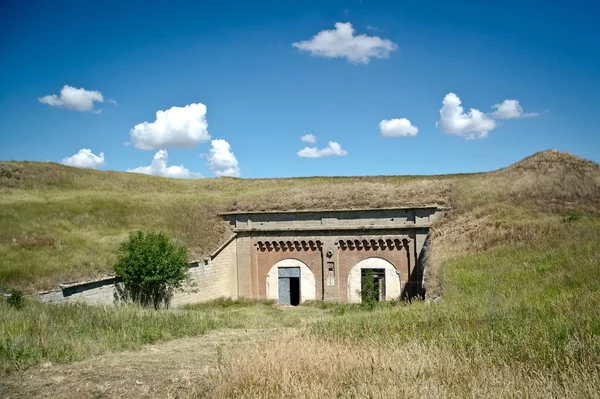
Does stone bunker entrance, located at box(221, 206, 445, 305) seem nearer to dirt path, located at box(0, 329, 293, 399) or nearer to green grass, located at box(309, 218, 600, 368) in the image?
green grass, located at box(309, 218, 600, 368)

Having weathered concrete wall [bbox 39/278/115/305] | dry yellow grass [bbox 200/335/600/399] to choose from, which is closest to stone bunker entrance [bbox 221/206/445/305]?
weathered concrete wall [bbox 39/278/115/305]

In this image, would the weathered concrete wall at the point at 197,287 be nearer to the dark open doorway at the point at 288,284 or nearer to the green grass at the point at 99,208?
the green grass at the point at 99,208

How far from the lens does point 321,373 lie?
6.10 meters

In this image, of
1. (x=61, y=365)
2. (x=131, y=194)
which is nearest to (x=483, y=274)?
(x=61, y=365)

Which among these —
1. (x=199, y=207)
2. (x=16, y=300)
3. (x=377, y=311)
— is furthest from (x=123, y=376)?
(x=199, y=207)

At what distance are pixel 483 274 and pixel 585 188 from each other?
1269 centimetres

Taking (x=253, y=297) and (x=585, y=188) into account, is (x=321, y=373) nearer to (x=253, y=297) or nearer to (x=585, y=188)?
(x=253, y=297)

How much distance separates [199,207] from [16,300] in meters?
13.9

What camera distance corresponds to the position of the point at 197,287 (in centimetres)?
2231

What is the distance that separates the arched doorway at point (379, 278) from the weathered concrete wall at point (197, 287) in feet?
19.5

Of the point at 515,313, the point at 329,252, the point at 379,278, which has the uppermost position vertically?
the point at 329,252

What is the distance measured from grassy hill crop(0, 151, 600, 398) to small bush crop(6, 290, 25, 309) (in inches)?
11.9

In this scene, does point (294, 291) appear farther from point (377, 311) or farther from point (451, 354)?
point (451, 354)

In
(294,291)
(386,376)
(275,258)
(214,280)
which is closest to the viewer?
(386,376)
